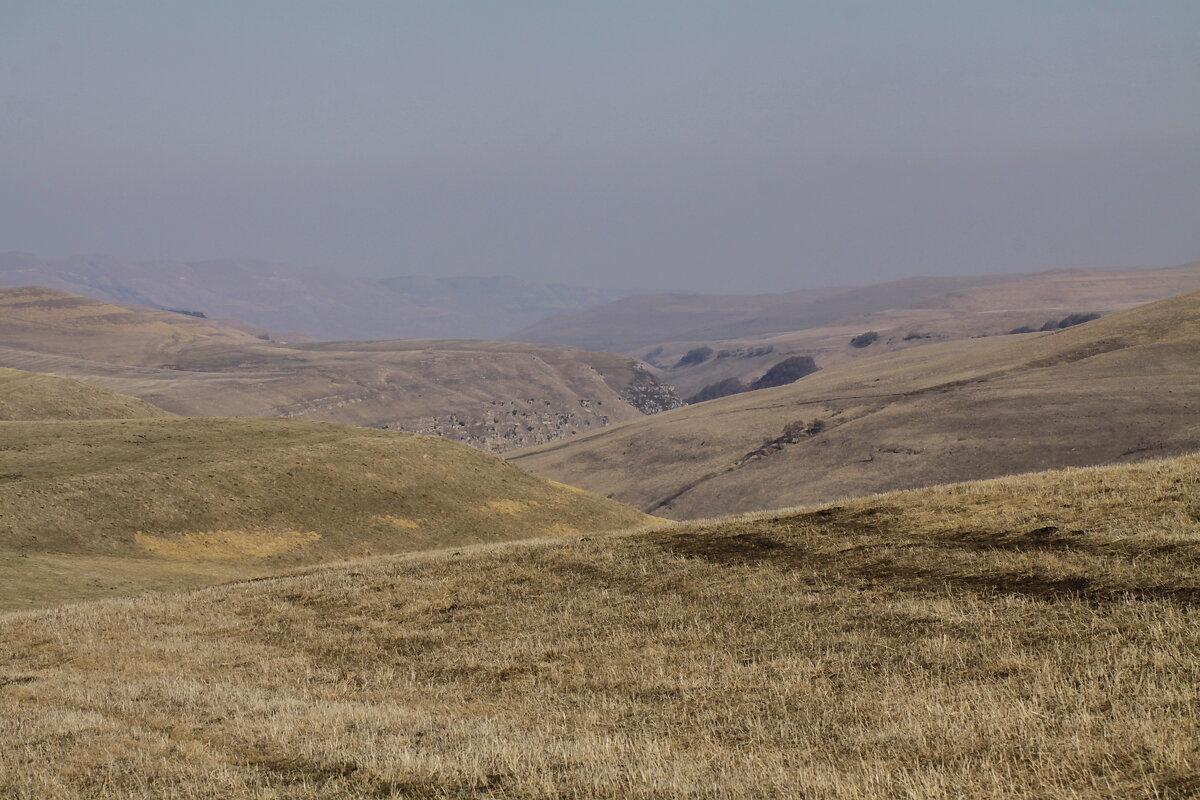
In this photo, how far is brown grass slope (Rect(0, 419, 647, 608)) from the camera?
42.0 meters

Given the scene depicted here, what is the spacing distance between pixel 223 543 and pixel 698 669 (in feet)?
121

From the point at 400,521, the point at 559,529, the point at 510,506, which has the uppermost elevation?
the point at 400,521

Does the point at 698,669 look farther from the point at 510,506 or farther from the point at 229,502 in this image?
the point at 510,506

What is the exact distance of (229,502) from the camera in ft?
166

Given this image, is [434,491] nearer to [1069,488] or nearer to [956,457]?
[1069,488]

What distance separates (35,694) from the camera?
16375mm

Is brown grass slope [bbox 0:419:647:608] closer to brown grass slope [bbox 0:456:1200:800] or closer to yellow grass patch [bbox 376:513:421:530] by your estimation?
yellow grass patch [bbox 376:513:421:530]

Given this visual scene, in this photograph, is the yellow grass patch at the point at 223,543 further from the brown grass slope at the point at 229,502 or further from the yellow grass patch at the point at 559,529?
the yellow grass patch at the point at 559,529

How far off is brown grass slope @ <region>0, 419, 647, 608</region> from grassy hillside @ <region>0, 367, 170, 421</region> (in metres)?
18.3

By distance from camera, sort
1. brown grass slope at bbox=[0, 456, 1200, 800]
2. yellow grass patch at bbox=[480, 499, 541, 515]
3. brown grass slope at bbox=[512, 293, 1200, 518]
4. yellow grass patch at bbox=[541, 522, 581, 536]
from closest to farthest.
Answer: brown grass slope at bbox=[0, 456, 1200, 800] < yellow grass patch at bbox=[541, 522, 581, 536] < yellow grass patch at bbox=[480, 499, 541, 515] < brown grass slope at bbox=[512, 293, 1200, 518]

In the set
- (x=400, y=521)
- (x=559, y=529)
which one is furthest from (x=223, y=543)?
(x=559, y=529)

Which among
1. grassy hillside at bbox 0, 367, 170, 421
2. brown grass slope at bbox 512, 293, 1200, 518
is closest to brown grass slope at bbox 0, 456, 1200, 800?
grassy hillside at bbox 0, 367, 170, 421

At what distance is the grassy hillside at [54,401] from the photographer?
75.8 metres

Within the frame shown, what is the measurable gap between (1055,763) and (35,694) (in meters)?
15.2
